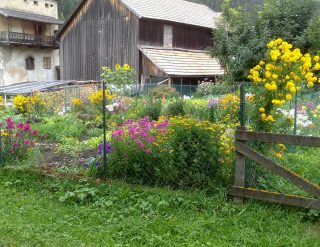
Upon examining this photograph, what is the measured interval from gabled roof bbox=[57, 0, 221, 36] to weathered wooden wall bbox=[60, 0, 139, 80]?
0.52 meters

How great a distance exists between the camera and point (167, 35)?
28500 mm

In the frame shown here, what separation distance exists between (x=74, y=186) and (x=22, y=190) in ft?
3.36

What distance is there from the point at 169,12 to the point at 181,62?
4.92 metres

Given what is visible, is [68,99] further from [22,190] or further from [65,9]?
[65,9]

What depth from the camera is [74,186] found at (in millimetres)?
6355

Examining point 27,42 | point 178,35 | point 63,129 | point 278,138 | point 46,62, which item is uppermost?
point 178,35

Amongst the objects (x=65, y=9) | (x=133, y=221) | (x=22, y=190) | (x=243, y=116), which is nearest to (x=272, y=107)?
(x=243, y=116)

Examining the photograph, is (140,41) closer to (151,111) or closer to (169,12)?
(169,12)

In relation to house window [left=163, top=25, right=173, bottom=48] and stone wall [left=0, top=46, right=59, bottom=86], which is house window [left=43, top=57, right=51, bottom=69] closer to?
stone wall [left=0, top=46, right=59, bottom=86]

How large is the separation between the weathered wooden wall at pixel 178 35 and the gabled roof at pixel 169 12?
0.46 metres

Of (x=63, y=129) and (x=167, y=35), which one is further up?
(x=167, y=35)

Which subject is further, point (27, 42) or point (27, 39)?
point (27, 39)

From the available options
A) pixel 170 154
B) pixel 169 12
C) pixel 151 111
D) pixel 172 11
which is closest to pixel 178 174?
pixel 170 154

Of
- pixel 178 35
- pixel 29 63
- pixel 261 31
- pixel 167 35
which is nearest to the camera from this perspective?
pixel 261 31
